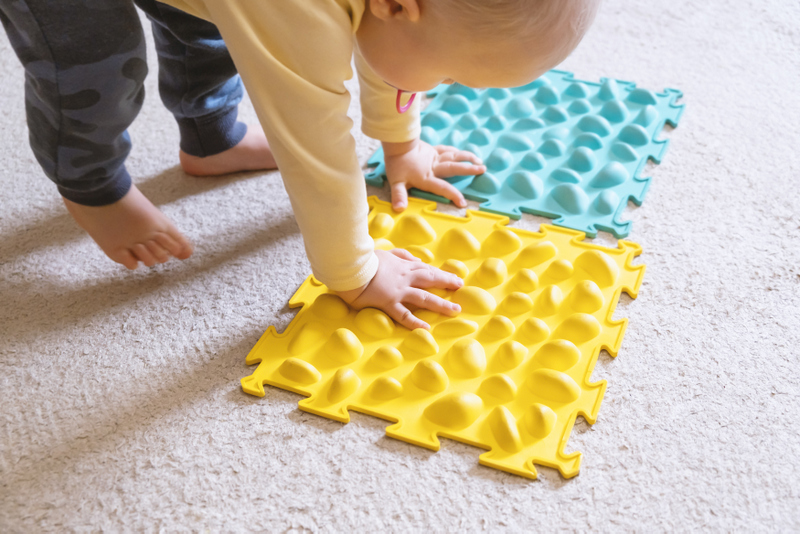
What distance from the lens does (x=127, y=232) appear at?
87cm

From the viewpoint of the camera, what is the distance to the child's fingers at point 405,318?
778mm

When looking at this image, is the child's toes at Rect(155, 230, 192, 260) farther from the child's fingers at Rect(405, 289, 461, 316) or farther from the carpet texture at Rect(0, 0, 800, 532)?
the child's fingers at Rect(405, 289, 461, 316)

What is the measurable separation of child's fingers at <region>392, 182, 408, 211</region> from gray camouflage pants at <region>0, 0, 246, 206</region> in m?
0.28

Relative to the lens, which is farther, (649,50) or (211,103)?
(649,50)

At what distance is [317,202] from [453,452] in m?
0.29

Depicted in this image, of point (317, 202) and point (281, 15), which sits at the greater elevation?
point (281, 15)

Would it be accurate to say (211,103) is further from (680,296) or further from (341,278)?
(680,296)

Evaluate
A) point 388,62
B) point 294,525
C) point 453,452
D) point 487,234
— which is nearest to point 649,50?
point 487,234

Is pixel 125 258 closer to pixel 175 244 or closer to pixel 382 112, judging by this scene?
pixel 175 244

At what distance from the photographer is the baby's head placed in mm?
548

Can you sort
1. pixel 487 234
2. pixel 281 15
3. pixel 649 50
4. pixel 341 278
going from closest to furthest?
pixel 281 15
pixel 341 278
pixel 487 234
pixel 649 50

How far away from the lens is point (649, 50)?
50.3 inches

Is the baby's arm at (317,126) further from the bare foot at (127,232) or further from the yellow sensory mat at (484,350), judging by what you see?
the bare foot at (127,232)

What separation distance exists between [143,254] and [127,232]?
0.12ft
